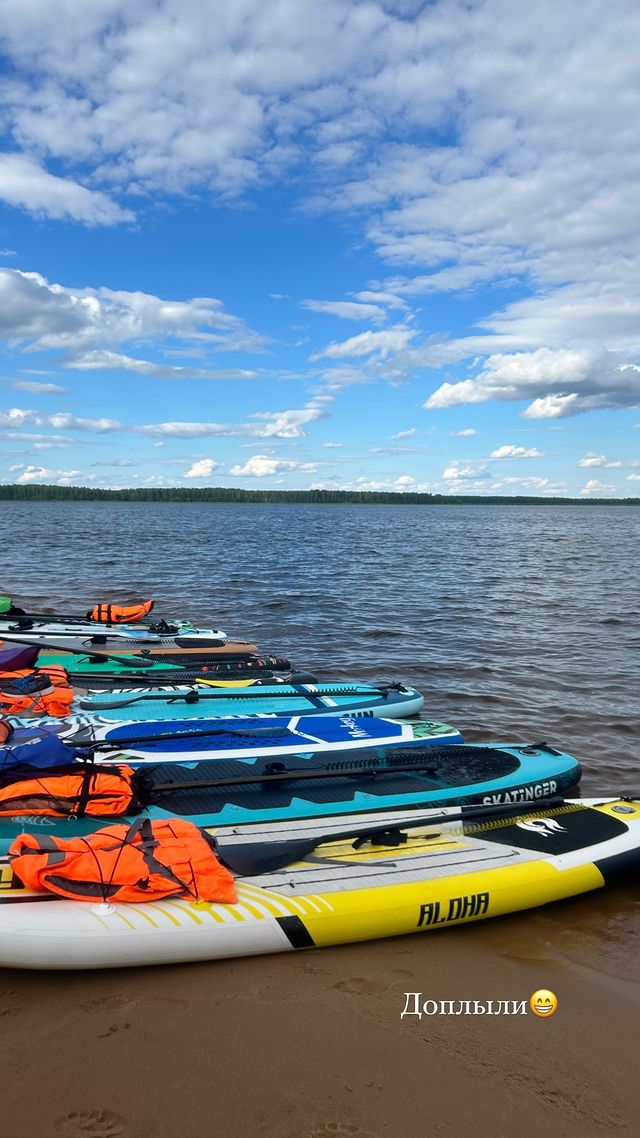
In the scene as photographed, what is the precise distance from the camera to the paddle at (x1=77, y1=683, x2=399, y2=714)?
8.95 metres

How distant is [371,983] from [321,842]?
1293 millimetres

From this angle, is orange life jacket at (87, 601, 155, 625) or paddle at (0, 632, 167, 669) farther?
orange life jacket at (87, 601, 155, 625)

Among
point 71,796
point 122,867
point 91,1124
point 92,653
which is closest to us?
point 91,1124

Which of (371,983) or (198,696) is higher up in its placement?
(198,696)

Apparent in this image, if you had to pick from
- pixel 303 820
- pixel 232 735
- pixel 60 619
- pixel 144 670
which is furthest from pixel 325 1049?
pixel 60 619

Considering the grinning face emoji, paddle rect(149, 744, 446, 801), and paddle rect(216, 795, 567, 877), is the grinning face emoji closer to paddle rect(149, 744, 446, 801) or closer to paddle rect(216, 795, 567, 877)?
paddle rect(216, 795, 567, 877)

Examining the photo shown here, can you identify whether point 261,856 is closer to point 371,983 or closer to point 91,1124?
point 371,983

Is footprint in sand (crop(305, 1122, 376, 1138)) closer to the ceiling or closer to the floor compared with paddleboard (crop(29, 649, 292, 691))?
closer to the floor

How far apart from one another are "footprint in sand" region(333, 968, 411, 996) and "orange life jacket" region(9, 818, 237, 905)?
93 cm

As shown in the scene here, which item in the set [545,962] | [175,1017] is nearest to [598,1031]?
[545,962]

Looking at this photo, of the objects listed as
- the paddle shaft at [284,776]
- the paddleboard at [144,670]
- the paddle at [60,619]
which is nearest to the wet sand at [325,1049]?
the paddle shaft at [284,776]

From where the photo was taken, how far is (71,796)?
5922 mm

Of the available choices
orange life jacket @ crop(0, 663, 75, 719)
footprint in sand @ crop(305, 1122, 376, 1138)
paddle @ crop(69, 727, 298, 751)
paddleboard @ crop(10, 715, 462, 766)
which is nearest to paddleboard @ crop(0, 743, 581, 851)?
paddleboard @ crop(10, 715, 462, 766)

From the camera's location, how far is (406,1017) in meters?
4.35
